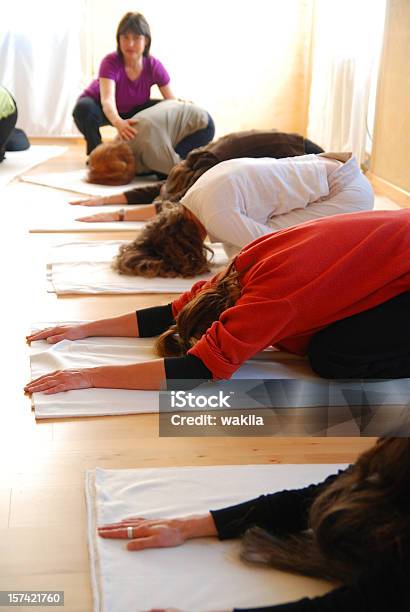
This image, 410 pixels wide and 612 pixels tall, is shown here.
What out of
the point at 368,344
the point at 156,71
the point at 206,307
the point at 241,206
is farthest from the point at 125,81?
the point at 368,344

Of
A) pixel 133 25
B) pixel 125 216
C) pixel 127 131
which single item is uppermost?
pixel 133 25

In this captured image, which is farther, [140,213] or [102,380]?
[140,213]

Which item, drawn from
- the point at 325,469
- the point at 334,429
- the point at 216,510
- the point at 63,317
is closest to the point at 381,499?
the point at 216,510

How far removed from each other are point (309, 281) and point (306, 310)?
0.22 ft

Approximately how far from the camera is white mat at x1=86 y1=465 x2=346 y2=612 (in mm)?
1360

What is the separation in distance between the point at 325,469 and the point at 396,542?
587 mm

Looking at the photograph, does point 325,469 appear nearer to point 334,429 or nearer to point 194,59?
point 334,429

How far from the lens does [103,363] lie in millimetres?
2254

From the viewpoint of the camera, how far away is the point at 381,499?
4.03 feet

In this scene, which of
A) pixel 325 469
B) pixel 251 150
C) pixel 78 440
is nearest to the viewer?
pixel 325 469

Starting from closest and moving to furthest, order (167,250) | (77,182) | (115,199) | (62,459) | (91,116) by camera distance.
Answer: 1. (62,459)
2. (167,250)
3. (115,199)
4. (77,182)
5. (91,116)

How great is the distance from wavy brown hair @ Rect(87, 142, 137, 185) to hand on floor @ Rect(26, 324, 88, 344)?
2361mm

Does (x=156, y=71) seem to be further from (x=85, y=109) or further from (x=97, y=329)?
(x=97, y=329)

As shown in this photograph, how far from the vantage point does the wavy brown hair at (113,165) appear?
4.65 m
